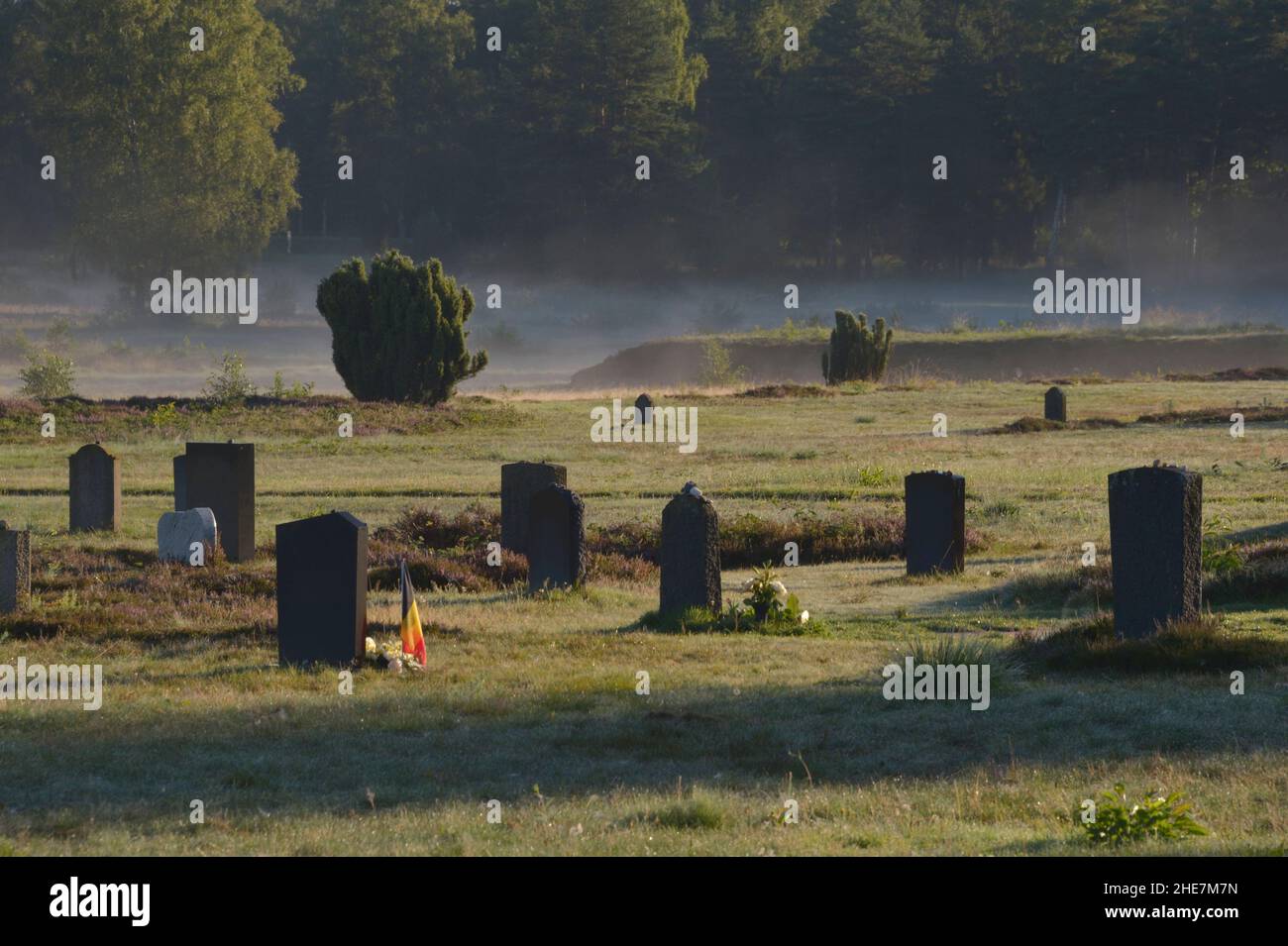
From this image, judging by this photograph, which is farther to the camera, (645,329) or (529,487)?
(645,329)

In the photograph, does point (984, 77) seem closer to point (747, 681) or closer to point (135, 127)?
point (135, 127)

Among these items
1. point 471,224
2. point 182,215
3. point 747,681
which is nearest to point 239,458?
point 747,681

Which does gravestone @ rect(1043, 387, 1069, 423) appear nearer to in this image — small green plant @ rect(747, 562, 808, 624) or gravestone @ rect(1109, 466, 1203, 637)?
small green plant @ rect(747, 562, 808, 624)

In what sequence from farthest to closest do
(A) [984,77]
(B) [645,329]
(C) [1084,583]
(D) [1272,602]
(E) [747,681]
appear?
(B) [645,329] < (A) [984,77] < (C) [1084,583] < (D) [1272,602] < (E) [747,681]

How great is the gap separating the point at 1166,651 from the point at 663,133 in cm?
8612

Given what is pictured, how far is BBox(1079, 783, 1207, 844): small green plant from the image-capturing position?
8266mm

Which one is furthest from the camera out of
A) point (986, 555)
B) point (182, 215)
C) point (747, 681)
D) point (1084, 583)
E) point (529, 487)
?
point (182, 215)

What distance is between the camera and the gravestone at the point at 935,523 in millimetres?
19984

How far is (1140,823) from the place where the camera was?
8.35m

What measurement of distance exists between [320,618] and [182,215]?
7755 centimetres

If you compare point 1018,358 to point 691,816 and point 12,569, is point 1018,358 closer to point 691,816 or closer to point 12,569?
point 12,569

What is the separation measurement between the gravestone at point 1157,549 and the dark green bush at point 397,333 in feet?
119

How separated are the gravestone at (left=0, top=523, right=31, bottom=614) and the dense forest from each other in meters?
70.6

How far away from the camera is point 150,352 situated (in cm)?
A: 8762
